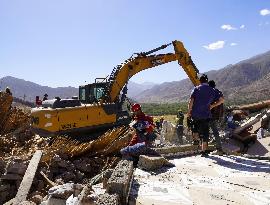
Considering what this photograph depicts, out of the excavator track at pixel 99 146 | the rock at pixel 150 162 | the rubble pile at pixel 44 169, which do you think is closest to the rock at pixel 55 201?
the rubble pile at pixel 44 169

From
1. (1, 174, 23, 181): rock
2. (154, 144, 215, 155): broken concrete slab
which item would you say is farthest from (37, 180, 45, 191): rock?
(154, 144, 215, 155): broken concrete slab

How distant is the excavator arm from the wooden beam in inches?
258

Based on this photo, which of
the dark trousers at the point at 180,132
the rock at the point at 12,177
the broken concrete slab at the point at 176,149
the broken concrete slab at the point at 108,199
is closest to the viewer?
the broken concrete slab at the point at 108,199

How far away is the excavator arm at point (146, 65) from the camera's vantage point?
15008 mm

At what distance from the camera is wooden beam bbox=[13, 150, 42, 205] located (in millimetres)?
6465

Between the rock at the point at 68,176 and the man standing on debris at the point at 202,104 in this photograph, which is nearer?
the man standing on debris at the point at 202,104

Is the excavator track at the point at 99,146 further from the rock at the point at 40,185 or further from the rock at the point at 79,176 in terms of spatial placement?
the rock at the point at 40,185

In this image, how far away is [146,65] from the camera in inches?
619

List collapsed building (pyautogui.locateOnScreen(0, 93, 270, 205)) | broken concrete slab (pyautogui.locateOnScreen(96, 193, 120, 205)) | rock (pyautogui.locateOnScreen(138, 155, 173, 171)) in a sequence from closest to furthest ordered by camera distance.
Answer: broken concrete slab (pyautogui.locateOnScreen(96, 193, 120, 205)), collapsed building (pyautogui.locateOnScreen(0, 93, 270, 205)), rock (pyautogui.locateOnScreen(138, 155, 173, 171))

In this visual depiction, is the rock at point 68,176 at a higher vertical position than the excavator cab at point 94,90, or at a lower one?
lower

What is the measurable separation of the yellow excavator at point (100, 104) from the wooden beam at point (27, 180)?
13.1 feet

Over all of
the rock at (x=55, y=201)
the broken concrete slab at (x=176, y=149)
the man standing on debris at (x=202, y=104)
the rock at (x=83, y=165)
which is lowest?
the rock at (x=83, y=165)

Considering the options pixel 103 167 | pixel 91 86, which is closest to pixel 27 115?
pixel 91 86

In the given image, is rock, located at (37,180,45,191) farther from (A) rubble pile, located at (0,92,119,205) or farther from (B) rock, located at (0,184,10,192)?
(B) rock, located at (0,184,10,192)
